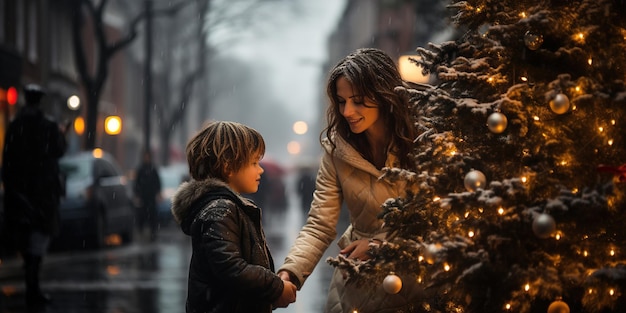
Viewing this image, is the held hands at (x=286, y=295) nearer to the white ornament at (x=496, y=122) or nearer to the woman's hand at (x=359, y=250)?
the woman's hand at (x=359, y=250)

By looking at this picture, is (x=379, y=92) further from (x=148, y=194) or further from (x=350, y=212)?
(x=148, y=194)

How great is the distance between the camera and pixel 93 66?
50000 mm

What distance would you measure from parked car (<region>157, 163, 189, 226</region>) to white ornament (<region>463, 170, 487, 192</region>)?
2514 centimetres

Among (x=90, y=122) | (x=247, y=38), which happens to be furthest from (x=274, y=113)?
(x=90, y=122)

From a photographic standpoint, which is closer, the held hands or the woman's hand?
the held hands

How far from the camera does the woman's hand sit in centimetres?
457

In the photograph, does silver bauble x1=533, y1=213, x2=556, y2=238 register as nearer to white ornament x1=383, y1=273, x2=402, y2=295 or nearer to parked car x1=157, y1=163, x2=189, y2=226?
Result: white ornament x1=383, y1=273, x2=402, y2=295

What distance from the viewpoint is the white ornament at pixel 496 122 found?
383cm

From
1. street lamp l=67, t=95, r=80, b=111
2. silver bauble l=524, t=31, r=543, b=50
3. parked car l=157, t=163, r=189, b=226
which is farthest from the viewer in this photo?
parked car l=157, t=163, r=189, b=226

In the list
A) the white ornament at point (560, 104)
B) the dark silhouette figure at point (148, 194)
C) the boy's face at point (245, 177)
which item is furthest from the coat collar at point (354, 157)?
the dark silhouette figure at point (148, 194)

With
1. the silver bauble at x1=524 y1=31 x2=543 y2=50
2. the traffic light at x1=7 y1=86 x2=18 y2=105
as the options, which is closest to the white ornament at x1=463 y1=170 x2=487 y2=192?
the silver bauble at x1=524 y1=31 x2=543 y2=50

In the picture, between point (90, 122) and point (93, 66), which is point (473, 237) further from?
point (93, 66)

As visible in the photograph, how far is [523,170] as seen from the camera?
3920 millimetres

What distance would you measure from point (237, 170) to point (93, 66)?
46564 mm
